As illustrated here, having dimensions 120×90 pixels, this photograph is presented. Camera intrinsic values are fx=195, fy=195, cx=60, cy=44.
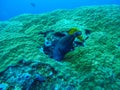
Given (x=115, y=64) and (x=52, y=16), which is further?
(x=52, y=16)

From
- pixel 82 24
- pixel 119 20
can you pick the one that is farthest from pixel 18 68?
pixel 119 20

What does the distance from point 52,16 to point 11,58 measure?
8.90 feet

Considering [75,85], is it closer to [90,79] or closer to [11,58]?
[90,79]

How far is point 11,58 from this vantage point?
→ 3682mm

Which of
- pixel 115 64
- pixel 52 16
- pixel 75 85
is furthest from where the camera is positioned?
pixel 52 16

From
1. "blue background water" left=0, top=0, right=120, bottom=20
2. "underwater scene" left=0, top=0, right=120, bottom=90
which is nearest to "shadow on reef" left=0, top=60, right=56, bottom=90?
"underwater scene" left=0, top=0, right=120, bottom=90

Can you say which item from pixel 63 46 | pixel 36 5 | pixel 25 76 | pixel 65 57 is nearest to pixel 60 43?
pixel 63 46

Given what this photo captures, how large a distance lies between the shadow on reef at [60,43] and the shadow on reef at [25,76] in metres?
0.50

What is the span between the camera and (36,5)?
88.7 m

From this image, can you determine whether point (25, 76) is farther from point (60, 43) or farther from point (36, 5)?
point (36, 5)

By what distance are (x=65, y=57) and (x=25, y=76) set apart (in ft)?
3.08

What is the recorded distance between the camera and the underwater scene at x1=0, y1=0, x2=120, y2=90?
3158mm

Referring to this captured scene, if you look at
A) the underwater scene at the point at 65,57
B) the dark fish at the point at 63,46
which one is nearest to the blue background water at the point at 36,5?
the underwater scene at the point at 65,57

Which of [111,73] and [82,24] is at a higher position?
[82,24]
